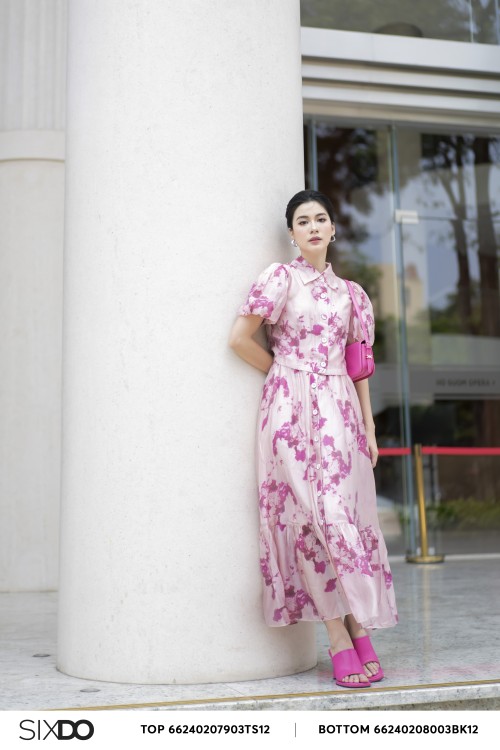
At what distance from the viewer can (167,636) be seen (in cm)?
336

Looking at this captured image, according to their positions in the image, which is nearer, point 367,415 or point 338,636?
point 338,636

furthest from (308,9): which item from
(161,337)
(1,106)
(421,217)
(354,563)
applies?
(354,563)

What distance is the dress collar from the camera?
Answer: 11.9 ft

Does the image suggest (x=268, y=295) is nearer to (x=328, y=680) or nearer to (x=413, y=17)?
(x=328, y=680)

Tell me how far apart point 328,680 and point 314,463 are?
785mm

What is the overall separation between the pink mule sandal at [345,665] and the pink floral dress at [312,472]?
12cm

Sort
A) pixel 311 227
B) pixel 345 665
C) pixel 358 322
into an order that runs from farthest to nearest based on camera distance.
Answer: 1. pixel 358 322
2. pixel 311 227
3. pixel 345 665

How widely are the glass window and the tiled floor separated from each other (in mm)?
5767

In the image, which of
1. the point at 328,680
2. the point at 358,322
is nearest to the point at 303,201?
the point at 358,322

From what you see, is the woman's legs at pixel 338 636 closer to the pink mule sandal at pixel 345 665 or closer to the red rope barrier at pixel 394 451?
the pink mule sandal at pixel 345 665

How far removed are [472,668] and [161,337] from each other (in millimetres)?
1685

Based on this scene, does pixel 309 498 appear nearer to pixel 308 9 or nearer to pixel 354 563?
pixel 354 563
